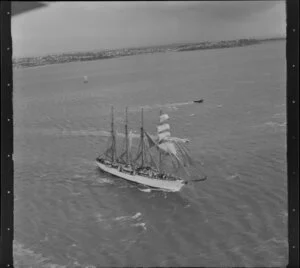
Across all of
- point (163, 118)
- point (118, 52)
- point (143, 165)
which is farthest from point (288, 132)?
point (143, 165)

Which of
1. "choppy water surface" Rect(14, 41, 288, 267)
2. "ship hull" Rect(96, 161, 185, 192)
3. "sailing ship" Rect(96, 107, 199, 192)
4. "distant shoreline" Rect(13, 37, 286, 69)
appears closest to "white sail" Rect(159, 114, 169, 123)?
"choppy water surface" Rect(14, 41, 288, 267)

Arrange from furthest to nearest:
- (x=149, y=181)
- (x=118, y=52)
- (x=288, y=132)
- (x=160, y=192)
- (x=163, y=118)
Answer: (x=149, y=181) < (x=160, y=192) < (x=163, y=118) < (x=118, y=52) < (x=288, y=132)

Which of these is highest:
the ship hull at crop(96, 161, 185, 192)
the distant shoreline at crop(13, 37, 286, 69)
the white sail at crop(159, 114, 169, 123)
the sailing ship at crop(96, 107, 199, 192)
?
the distant shoreline at crop(13, 37, 286, 69)

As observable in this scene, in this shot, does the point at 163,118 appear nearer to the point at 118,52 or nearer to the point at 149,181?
the point at 118,52

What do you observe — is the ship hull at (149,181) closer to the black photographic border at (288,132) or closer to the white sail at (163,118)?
the white sail at (163,118)

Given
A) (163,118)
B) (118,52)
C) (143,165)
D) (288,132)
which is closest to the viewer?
(288,132)

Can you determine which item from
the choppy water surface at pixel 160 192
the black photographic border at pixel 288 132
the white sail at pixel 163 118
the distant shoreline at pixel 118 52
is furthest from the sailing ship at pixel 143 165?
the black photographic border at pixel 288 132

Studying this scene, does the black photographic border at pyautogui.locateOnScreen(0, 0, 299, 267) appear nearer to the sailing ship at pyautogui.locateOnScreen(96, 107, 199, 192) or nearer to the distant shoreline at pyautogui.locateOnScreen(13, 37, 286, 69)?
the distant shoreline at pyautogui.locateOnScreen(13, 37, 286, 69)
